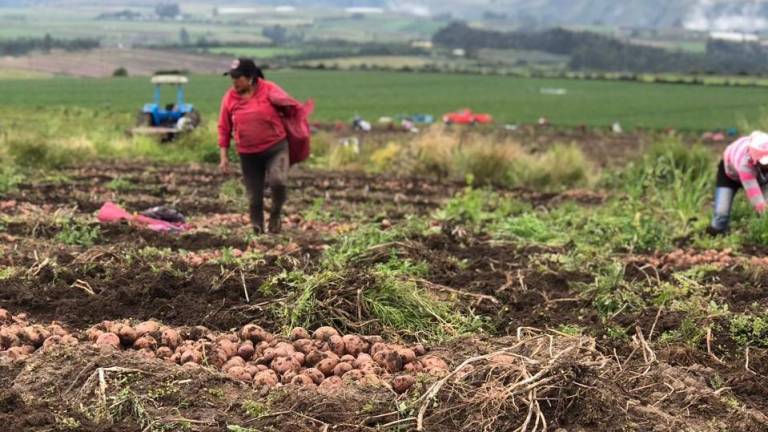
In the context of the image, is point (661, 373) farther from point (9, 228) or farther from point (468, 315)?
point (9, 228)

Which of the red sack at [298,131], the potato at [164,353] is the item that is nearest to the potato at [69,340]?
the potato at [164,353]

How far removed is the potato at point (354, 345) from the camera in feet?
13.7

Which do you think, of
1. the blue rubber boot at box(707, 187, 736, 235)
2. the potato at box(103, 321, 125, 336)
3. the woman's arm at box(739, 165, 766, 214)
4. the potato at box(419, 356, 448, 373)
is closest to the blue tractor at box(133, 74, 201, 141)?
the blue rubber boot at box(707, 187, 736, 235)

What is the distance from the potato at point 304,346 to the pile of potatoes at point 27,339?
3.22 ft

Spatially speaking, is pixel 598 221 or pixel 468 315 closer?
pixel 468 315

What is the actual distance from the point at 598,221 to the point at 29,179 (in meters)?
7.11

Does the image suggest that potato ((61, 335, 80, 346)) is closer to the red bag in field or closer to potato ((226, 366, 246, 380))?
potato ((226, 366, 246, 380))

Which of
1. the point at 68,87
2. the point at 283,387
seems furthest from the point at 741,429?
the point at 68,87

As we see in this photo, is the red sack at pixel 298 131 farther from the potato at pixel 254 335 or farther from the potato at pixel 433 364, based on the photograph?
the potato at pixel 433 364

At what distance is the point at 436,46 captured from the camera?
115250 millimetres

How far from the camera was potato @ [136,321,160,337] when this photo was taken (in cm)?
429

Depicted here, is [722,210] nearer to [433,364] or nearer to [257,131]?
[257,131]

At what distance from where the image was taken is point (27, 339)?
423 cm

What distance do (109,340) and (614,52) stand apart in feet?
331
